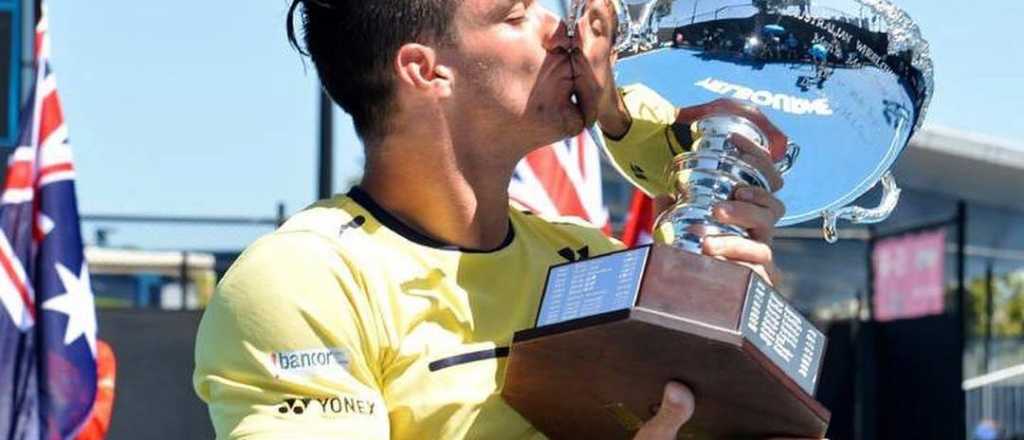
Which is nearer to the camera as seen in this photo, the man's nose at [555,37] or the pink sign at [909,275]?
the man's nose at [555,37]

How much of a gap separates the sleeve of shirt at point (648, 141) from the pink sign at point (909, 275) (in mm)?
9251

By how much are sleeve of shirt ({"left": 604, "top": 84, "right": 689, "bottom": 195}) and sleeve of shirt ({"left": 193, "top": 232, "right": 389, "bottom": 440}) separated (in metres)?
0.51

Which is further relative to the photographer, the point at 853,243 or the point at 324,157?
the point at 853,243

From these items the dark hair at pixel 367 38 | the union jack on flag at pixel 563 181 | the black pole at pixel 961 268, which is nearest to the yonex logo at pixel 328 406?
the dark hair at pixel 367 38

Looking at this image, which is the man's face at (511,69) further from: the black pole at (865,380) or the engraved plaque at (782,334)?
the black pole at (865,380)

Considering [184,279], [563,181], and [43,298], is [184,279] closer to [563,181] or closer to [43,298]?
[563,181]

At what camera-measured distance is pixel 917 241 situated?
39.3 ft

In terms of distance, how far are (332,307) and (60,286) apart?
4.58 meters

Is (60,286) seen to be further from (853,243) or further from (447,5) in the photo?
(853,243)

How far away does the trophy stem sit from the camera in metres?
2.36

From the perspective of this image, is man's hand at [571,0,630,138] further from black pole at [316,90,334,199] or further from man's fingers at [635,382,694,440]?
black pole at [316,90,334,199]

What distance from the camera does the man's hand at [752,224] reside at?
2.30m

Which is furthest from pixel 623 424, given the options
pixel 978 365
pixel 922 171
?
pixel 922 171

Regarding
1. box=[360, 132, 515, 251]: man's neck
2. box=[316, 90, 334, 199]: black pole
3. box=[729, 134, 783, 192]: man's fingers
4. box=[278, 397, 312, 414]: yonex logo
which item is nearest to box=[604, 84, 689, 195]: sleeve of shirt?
box=[729, 134, 783, 192]: man's fingers
